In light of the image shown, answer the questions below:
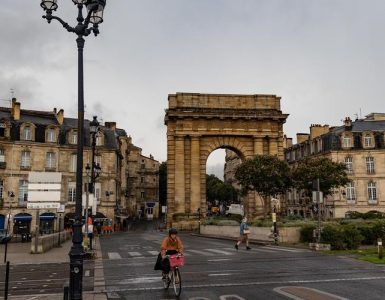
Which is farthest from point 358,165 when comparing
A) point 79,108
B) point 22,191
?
point 79,108

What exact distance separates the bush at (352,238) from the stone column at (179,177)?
2674cm

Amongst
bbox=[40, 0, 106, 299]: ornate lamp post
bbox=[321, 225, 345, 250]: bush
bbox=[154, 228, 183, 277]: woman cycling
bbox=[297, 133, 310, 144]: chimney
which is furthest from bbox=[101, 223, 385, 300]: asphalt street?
bbox=[297, 133, 310, 144]: chimney

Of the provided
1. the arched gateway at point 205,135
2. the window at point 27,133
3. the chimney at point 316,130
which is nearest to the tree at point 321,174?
the arched gateway at point 205,135

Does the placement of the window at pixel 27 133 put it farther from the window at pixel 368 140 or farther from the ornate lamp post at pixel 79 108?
the ornate lamp post at pixel 79 108

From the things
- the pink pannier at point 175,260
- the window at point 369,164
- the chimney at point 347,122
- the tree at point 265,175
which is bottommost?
the pink pannier at point 175,260

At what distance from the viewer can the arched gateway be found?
49.0 metres

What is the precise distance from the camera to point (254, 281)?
1227cm

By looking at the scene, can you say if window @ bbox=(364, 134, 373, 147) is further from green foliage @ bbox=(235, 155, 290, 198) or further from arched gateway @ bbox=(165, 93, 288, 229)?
green foliage @ bbox=(235, 155, 290, 198)

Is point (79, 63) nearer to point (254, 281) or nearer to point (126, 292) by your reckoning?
point (126, 292)

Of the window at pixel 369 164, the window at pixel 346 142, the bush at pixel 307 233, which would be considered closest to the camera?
the bush at pixel 307 233

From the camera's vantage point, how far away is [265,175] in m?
37.2

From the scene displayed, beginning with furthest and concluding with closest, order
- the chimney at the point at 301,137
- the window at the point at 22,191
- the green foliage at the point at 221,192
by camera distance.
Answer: the green foliage at the point at 221,192, the chimney at the point at 301,137, the window at the point at 22,191

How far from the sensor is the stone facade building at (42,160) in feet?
154

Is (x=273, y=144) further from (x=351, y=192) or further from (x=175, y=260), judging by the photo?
(x=175, y=260)
